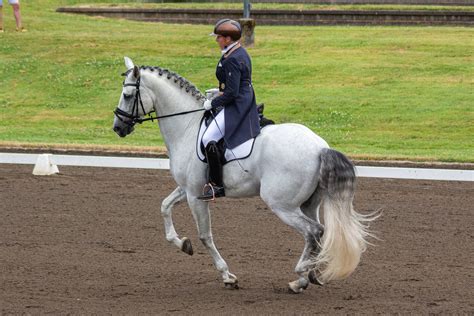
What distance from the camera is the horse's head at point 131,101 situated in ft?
33.9

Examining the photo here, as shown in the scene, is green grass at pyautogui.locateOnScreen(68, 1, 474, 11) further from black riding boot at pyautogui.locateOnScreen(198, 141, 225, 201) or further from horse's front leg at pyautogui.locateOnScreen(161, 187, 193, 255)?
black riding boot at pyautogui.locateOnScreen(198, 141, 225, 201)

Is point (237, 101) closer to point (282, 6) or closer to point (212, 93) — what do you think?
point (212, 93)

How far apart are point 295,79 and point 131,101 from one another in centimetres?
1562

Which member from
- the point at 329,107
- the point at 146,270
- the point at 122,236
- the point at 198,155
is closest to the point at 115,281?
the point at 146,270

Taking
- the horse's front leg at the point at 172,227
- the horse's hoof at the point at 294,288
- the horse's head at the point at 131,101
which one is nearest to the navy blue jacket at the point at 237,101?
the horse's head at the point at 131,101

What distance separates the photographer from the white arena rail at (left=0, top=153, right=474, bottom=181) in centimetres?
1688

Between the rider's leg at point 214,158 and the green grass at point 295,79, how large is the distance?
30.2 ft

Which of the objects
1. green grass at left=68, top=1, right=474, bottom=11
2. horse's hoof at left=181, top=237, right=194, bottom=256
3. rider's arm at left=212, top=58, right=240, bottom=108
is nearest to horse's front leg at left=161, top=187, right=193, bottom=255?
horse's hoof at left=181, top=237, right=194, bottom=256

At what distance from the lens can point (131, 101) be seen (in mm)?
10375

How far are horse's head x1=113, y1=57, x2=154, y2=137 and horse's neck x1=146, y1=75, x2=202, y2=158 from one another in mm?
111

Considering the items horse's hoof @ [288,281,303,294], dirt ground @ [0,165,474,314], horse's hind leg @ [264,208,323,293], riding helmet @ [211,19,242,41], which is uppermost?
riding helmet @ [211,19,242,41]

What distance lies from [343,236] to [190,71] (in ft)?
57.5

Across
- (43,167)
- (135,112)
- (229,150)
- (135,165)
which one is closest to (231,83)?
(229,150)

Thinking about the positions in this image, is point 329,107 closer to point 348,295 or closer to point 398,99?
point 398,99
